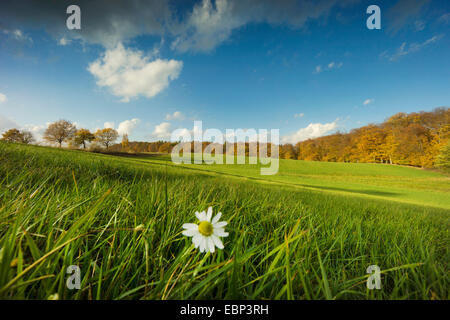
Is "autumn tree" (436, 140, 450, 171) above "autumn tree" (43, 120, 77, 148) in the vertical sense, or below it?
below

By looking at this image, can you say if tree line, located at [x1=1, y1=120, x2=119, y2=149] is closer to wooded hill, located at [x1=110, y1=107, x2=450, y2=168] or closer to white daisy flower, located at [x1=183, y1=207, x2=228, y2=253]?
wooded hill, located at [x1=110, y1=107, x2=450, y2=168]

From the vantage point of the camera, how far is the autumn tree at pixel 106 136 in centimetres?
4100

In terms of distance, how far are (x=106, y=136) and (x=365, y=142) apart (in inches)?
2451

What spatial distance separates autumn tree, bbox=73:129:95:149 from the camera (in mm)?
35912

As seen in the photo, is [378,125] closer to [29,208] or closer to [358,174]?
[358,174]

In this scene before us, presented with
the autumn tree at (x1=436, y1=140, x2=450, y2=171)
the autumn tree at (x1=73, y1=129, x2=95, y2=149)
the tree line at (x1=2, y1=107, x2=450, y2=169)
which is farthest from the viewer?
the autumn tree at (x1=73, y1=129, x2=95, y2=149)

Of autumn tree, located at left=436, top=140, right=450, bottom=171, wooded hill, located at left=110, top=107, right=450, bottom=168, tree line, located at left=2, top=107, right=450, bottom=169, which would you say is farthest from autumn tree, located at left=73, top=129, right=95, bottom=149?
autumn tree, located at left=436, top=140, right=450, bottom=171

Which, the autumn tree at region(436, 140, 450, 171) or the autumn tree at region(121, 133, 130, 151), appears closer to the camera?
the autumn tree at region(436, 140, 450, 171)

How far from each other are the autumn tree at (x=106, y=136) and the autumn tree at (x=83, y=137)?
1170 mm

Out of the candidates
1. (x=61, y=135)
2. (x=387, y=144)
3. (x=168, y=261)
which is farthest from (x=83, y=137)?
(x=387, y=144)

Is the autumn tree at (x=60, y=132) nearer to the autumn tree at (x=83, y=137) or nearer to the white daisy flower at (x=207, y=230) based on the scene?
the autumn tree at (x=83, y=137)
